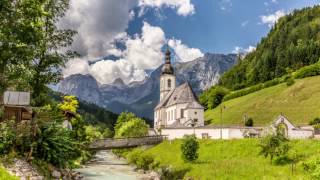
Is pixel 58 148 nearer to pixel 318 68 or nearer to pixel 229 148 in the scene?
pixel 229 148

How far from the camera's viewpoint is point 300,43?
154625 millimetres

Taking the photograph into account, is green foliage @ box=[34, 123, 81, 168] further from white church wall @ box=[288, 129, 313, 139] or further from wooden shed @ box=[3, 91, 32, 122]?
white church wall @ box=[288, 129, 313, 139]

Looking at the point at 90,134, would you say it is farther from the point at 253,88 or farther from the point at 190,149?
the point at 253,88

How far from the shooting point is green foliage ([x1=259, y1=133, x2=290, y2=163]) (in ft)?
113

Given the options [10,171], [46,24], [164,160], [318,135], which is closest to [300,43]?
[318,135]

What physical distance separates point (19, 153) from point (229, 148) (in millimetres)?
30720

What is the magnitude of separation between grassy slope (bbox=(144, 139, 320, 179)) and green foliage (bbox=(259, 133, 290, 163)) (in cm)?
107

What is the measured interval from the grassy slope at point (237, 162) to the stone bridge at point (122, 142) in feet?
43.6

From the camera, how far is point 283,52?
151625 mm

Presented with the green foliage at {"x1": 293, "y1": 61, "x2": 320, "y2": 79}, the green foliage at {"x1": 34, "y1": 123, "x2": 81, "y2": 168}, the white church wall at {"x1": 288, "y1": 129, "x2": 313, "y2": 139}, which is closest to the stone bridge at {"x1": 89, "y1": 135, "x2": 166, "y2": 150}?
the white church wall at {"x1": 288, "y1": 129, "x2": 313, "y2": 139}

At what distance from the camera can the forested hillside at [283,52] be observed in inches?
5571

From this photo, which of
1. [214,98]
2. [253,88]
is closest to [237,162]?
[253,88]

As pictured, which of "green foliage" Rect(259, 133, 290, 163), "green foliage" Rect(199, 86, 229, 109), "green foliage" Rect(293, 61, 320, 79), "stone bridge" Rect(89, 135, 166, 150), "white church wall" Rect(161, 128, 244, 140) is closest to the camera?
"green foliage" Rect(259, 133, 290, 163)

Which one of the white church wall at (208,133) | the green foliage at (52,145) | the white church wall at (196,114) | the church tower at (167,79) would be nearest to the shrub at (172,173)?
the green foliage at (52,145)
